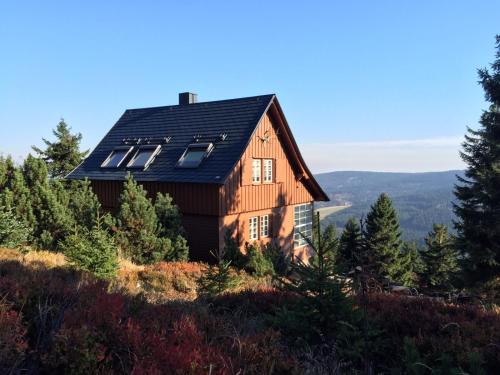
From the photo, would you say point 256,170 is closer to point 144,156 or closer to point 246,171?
point 246,171

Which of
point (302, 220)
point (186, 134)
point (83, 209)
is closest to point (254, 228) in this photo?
point (302, 220)

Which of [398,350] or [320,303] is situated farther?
[320,303]

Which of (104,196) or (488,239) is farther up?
(104,196)

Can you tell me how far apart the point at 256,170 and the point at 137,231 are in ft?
27.2

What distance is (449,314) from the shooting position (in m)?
5.92

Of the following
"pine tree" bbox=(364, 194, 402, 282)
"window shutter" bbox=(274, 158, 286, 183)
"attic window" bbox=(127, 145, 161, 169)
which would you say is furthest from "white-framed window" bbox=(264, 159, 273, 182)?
"pine tree" bbox=(364, 194, 402, 282)

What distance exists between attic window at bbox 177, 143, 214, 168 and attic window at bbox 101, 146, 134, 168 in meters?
4.51

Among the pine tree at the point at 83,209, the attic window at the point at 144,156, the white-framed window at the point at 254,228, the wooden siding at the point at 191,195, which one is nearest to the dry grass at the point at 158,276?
the pine tree at the point at 83,209

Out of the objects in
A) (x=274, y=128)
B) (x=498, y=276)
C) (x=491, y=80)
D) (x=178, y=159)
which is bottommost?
(x=498, y=276)

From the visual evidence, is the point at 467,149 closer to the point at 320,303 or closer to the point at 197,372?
the point at 320,303

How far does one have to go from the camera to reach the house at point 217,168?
66.1ft

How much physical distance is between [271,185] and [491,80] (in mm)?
12145

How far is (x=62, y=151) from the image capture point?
32.6m

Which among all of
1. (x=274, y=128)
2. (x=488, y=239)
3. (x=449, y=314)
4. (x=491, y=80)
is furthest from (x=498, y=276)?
(x=449, y=314)
